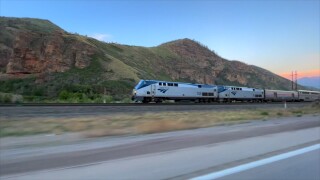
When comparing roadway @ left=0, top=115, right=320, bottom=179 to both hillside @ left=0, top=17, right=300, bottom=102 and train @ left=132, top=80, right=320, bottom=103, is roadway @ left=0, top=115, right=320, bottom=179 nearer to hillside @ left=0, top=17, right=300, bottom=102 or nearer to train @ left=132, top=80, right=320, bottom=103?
train @ left=132, top=80, right=320, bottom=103

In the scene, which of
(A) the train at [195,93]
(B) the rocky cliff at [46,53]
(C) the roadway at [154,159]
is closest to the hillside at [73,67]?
(B) the rocky cliff at [46,53]

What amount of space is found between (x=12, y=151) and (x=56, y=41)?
80.7 meters

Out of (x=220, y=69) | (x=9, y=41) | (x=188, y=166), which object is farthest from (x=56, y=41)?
(x=188, y=166)

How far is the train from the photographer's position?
5044 cm

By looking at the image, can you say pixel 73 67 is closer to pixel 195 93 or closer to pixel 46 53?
pixel 46 53

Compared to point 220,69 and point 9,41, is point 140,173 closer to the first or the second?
point 9,41

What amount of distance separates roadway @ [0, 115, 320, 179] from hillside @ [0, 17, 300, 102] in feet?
139

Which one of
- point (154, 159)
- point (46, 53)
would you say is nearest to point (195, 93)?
point (46, 53)

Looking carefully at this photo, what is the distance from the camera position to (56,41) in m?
87.9

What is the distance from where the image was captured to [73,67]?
84.9 metres

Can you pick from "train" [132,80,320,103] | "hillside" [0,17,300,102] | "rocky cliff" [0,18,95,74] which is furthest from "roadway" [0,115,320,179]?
"rocky cliff" [0,18,95,74]

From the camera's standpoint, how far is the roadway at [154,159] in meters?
7.91

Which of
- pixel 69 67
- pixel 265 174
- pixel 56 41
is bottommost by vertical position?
pixel 265 174

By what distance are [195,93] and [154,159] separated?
160ft
